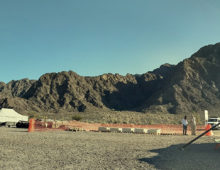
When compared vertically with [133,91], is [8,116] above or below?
below

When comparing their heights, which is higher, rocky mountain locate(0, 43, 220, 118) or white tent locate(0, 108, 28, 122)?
rocky mountain locate(0, 43, 220, 118)

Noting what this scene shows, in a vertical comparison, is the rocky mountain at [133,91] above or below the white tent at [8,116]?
above

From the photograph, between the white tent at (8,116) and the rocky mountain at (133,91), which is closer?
the white tent at (8,116)

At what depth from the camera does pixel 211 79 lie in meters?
99.1

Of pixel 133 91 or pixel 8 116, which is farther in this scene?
pixel 133 91

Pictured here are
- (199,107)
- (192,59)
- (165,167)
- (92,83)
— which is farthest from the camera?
(92,83)

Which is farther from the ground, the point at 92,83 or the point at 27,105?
the point at 92,83

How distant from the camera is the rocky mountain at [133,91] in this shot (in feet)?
304

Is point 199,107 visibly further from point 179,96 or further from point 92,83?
point 92,83

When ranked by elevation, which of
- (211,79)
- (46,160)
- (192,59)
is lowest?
(46,160)

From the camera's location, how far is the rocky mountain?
92.8 m

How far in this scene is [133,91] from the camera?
13500 cm

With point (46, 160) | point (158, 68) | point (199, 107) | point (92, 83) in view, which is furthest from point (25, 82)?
point (46, 160)

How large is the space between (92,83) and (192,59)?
156ft
